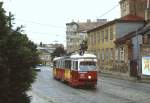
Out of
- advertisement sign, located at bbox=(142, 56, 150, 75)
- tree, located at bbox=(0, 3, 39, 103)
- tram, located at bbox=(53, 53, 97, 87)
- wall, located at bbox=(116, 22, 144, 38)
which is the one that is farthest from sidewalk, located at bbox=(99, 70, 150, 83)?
tree, located at bbox=(0, 3, 39, 103)

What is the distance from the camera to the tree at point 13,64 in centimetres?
1029

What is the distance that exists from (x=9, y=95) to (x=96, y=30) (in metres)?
72.7

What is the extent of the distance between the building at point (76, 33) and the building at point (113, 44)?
61.9 meters

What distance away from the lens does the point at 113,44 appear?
2778 inches

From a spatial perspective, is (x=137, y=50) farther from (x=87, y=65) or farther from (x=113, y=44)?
(x=87, y=65)

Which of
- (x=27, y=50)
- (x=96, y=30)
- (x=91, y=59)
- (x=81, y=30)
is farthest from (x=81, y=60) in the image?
(x=81, y=30)

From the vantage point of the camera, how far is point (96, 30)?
82.9 meters

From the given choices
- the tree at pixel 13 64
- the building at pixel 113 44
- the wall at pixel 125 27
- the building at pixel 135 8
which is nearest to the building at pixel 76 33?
the building at pixel 135 8

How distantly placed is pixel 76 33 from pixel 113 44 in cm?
9085

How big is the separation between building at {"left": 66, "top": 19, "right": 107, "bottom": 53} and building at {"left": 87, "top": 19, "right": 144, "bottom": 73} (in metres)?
61.9

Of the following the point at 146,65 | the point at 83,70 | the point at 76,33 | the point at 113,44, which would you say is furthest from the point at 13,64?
the point at 76,33

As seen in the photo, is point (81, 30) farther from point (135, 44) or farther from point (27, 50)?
point (27, 50)

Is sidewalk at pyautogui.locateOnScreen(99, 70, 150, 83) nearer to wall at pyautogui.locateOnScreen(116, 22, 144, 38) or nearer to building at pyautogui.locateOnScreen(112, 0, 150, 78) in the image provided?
building at pyautogui.locateOnScreen(112, 0, 150, 78)

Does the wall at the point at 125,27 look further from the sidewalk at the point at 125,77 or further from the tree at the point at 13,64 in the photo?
the tree at the point at 13,64
